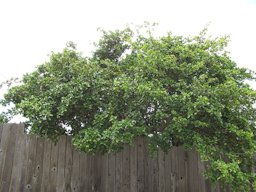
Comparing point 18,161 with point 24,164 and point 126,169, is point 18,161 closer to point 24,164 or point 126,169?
point 24,164

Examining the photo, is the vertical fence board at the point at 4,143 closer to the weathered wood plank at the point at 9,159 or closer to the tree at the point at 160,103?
the weathered wood plank at the point at 9,159

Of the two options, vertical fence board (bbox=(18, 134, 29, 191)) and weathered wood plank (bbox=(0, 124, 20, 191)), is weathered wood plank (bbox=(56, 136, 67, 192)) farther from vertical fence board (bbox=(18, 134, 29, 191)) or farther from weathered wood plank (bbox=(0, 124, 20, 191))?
weathered wood plank (bbox=(0, 124, 20, 191))

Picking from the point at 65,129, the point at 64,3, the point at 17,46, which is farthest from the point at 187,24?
the point at 17,46

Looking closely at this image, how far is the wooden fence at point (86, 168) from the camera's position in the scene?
14.0ft

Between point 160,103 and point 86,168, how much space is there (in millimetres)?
1680

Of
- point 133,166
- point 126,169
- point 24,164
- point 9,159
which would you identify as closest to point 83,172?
point 126,169

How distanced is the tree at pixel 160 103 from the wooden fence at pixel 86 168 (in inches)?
13.4

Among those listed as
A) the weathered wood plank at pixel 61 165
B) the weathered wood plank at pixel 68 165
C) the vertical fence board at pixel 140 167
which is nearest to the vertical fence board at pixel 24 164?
the weathered wood plank at pixel 61 165

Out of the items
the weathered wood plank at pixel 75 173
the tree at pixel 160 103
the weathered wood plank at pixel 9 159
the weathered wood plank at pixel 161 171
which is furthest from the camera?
the weathered wood plank at pixel 161 171

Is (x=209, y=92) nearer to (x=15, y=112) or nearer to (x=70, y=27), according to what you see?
(x=15, y=112)

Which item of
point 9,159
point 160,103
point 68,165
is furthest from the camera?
point 68,165

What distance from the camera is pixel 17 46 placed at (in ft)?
25.0

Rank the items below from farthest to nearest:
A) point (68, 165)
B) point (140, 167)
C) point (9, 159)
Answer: point (140, 167) < point (68, 165) < point (9, 159)

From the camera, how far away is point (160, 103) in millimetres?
3938
